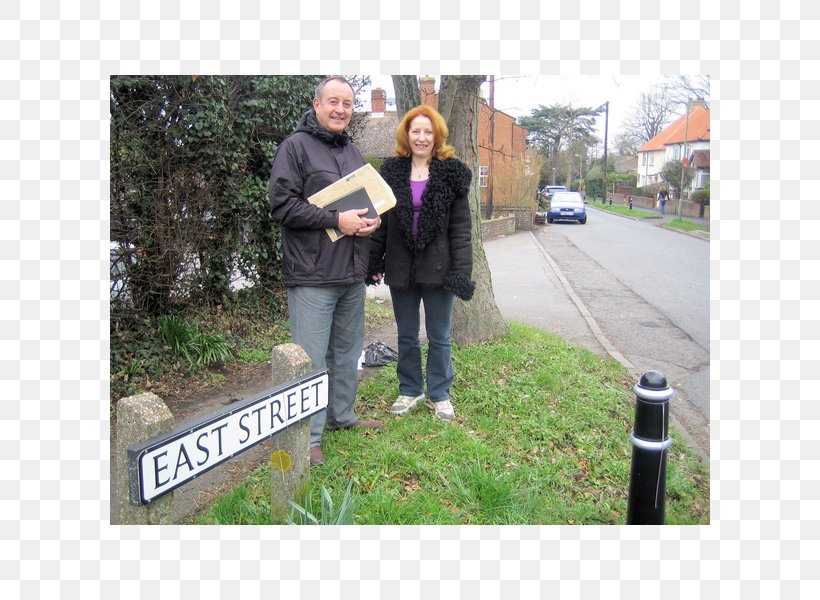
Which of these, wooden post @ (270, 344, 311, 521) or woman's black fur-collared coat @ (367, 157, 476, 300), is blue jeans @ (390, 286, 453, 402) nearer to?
woman's black fur-collared coat @ (367, 157, 476, 300)

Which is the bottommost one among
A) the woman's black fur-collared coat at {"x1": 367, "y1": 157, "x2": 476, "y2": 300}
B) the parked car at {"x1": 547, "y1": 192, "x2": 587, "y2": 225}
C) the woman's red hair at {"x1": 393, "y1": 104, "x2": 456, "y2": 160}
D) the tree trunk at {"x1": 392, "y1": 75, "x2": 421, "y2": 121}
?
the woman's black fur-collared coat at {"x1": 367, "y1": 157, "x2": 476, "y2": 300}

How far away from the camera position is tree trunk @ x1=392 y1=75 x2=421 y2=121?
17.4 feet

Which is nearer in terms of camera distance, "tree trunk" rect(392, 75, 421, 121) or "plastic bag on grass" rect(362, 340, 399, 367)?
"tree trunk" rect(392, 75, 421, 121)

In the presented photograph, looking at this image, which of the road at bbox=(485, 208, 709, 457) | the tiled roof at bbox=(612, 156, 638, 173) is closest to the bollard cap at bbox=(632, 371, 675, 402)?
the road at bbox=(485, 208, 709, 457)

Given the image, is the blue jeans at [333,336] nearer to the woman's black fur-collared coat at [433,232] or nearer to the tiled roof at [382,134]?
the woman's black fur-collared coat at [433,232]

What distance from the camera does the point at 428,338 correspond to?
4.07 m

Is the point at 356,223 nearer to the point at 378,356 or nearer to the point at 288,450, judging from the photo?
the point at 288,450

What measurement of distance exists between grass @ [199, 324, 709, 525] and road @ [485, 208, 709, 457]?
76 cm

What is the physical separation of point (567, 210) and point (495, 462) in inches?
1015

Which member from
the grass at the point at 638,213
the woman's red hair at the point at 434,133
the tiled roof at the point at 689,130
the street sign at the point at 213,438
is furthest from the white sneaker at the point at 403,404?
the grass at the point at 638,213

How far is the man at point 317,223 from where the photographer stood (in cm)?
327

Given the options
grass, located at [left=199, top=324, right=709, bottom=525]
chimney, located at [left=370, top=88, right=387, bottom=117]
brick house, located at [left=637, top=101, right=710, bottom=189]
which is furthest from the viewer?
chimney, located at [left=370, top=88, right=387, bottom=117]

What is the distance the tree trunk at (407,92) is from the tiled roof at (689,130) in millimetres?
2356

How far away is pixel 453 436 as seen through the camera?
3807 millimetres
